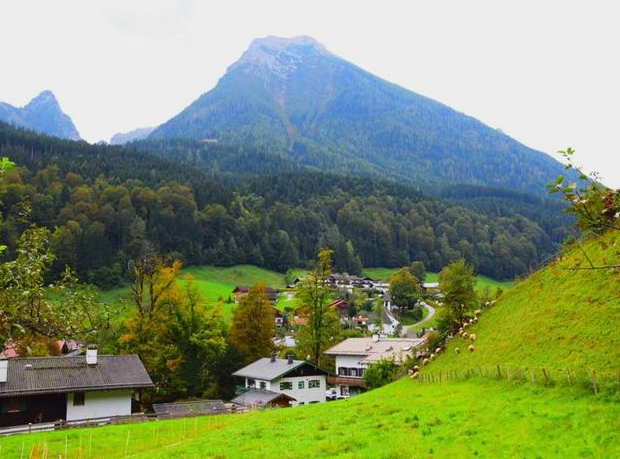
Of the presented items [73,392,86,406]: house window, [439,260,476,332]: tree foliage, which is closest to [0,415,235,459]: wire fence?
[73,392,86,406]: house window

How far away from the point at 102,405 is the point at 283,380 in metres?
21.9

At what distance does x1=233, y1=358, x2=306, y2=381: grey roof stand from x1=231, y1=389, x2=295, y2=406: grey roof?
60.7 inches

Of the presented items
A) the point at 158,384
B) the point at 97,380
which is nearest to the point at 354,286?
the point at 158,384

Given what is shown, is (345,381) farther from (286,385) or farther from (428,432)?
(428,432)

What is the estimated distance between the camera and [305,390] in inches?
2498

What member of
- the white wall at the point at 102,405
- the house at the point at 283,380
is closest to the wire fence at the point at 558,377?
the white wall at the point at 102,405

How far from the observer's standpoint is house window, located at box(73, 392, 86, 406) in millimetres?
43250

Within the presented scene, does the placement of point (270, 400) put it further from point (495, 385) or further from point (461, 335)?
point (495, 385)

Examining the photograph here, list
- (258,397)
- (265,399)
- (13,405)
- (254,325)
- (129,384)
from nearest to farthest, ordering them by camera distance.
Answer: (13,405), (129,384), (265,399), (258,397), (254,325)

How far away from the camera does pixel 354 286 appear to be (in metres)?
173

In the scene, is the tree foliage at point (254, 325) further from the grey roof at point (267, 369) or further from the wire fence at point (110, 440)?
the wire fence at point (110, 440)

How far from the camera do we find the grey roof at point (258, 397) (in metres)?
55.5

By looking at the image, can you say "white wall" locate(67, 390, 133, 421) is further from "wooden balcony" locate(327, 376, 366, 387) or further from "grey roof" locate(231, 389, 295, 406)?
"wooden balcony" locate(327, 376, 366, 387)

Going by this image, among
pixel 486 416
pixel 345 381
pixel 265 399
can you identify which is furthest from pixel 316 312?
pixel 486 416
